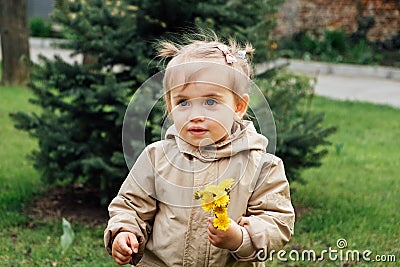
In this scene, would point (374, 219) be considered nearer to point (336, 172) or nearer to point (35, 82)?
point (336, 172)

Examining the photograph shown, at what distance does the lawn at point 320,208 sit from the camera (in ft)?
14.1

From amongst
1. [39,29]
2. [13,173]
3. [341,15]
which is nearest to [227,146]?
[13,173]

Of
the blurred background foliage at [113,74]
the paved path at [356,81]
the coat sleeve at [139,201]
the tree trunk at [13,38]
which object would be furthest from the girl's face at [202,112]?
the tree trunk at [13,38]

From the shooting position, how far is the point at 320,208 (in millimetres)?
5367

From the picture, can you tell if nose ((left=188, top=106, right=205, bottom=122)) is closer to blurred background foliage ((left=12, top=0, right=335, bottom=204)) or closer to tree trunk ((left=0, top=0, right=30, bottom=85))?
blurred background foliage ((left=12, top=0, right=335, bottom=204))

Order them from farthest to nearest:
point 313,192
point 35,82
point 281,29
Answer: point 281,29 → point 313,192 → point 35,82

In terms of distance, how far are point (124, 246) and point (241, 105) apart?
595 mm

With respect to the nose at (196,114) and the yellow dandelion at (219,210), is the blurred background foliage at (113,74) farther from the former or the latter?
the yellow dandelion at (219,210)

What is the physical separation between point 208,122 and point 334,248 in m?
2.32

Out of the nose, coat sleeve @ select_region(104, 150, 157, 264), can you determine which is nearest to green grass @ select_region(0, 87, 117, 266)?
coat sleeve @ select_region(104, 150, 157, 264)

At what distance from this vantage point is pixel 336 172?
21.6ft

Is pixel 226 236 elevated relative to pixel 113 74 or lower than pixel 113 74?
elevated

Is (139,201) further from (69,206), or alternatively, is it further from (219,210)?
(69,206)

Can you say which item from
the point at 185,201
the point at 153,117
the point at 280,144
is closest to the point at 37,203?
the point at 153,117
